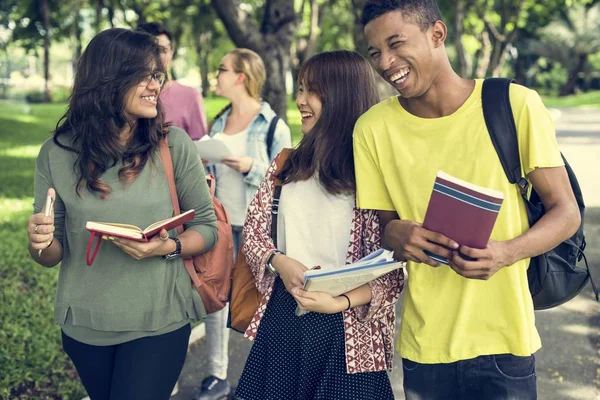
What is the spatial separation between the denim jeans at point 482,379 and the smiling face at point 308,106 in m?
1.02

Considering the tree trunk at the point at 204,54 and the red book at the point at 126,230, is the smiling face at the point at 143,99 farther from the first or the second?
the tree trunk at the point at 204,54

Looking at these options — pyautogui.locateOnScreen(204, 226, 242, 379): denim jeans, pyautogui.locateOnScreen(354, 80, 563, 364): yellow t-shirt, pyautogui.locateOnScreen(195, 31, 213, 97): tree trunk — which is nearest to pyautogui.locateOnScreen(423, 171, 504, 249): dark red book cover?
pyautogui.locateOnScreen(354, 80, 563, 364): yellow t-shirt

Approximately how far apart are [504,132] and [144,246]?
132cm

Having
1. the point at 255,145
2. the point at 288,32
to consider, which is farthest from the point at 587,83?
the point at 255,145

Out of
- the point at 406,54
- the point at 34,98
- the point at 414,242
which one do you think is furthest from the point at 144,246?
the point at 34,98

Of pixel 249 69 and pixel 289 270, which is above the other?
pixel 249 69

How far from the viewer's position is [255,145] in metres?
4.70

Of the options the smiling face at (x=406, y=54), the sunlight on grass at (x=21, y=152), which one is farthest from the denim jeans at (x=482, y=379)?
the sunlight on grass at (x=21, y=152)

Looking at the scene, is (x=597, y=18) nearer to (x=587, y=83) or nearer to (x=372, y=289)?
(x=587, y=83)

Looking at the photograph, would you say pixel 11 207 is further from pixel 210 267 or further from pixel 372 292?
pixel 372 292

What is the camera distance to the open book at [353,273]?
248 centimetres

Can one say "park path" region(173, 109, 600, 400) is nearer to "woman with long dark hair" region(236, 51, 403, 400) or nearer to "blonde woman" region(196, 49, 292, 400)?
"blonde woman" region(196, 49, 292, 400)

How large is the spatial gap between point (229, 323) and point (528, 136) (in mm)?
1466

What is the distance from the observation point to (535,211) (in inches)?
96.7
